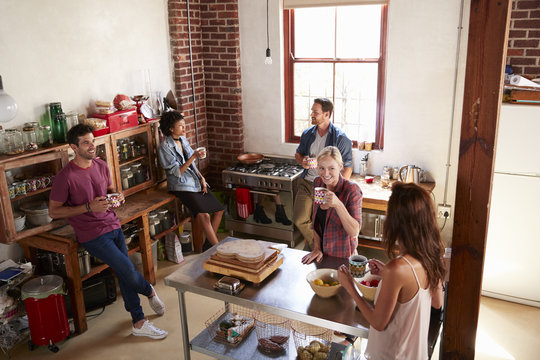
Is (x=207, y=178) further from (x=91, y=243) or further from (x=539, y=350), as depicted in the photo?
(x=539, y=350)

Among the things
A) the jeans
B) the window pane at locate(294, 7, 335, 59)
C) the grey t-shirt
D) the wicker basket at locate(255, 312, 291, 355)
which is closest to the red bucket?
the wicker basket at locate(255, 312, 291, 355)

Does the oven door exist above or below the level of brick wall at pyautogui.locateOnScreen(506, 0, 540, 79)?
below

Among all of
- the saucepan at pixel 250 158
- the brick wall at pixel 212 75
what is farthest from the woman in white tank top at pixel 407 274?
the brick wall at pixel 212 75

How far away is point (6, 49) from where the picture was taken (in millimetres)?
3910

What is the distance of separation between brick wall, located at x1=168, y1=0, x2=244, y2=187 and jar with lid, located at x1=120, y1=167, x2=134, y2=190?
4.06ft

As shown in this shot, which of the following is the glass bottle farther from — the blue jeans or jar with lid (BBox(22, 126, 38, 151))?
the blue jeans

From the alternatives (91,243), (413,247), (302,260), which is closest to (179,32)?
(91,243)

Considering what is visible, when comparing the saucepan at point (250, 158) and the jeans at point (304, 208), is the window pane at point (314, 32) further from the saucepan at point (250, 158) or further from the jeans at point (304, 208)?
the jeans at point (304, 208)

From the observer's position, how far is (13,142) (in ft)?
12.4

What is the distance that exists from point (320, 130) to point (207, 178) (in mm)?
2015

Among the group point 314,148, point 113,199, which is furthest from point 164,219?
point 314,148

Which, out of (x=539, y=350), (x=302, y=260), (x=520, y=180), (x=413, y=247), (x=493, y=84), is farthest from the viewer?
(x=520, y=180)

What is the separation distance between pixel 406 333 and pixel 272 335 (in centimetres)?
116

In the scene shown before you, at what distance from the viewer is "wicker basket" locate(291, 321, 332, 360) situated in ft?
9.54
